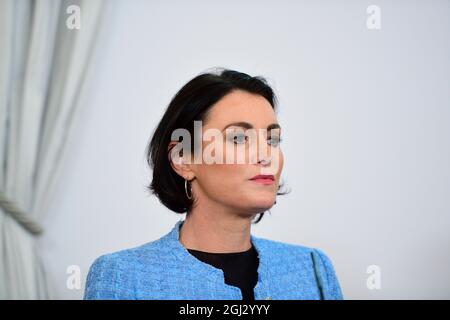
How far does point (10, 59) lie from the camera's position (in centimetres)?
166

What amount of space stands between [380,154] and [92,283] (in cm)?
101

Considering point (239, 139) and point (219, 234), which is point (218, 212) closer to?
point (219, 234)

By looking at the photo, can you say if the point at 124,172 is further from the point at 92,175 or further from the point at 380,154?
the point at 380,154

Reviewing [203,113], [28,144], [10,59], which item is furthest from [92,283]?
[10,59]

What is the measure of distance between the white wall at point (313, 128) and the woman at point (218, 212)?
17.5 inches

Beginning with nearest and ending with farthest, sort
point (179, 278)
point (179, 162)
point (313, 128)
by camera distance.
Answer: point (179, 278), point (179, 162), point (313, 128)

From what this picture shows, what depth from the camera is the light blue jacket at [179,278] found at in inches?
41.2

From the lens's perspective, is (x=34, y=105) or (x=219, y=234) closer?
(x=219, y=234)

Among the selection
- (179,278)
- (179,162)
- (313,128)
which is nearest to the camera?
(179,278)

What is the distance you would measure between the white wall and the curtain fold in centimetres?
5

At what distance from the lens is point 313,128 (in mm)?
1649

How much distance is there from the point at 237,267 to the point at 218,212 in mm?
125

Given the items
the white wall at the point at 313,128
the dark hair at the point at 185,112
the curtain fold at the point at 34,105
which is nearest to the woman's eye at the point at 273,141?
the dark hair at the point at 185,112

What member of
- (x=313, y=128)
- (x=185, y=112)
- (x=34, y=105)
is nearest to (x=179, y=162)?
(x=185, y=112)
